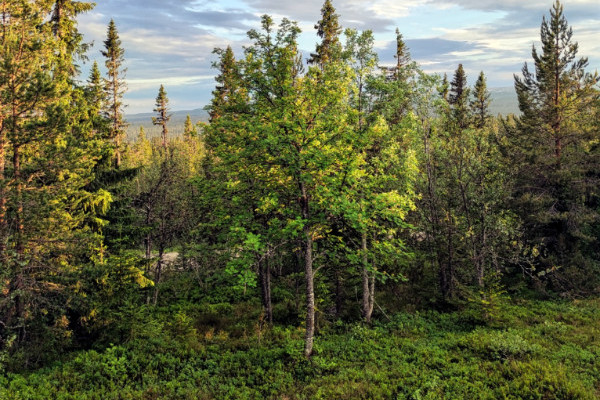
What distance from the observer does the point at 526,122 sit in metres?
21.1

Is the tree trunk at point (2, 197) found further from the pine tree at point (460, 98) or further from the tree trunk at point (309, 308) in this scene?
the pine tree at point (460, 98)

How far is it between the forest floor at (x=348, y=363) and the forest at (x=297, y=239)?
82 millimetres

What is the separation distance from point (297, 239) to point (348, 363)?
4.84m

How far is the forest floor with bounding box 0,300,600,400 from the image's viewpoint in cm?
984

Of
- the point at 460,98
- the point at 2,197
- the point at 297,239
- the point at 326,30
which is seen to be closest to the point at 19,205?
the point at 2,197

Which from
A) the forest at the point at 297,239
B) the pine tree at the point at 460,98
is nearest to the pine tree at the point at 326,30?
the forest at the point at 297,239

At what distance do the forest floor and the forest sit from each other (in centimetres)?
8

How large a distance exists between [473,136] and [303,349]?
1260cm

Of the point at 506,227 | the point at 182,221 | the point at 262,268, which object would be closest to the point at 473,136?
the point at 506,227

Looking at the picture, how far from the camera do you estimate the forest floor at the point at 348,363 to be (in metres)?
9.84

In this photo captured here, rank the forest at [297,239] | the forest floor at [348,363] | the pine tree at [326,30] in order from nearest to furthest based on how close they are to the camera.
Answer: the forest floor at [348,363] → the forest at [297,239] → the pine tree at [326,30]

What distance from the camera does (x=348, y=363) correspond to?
38.7ft

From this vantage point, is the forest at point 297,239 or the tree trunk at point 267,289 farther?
the tree trunk at point 267,289

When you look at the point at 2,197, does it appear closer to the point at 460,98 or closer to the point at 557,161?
the point at 557,161
